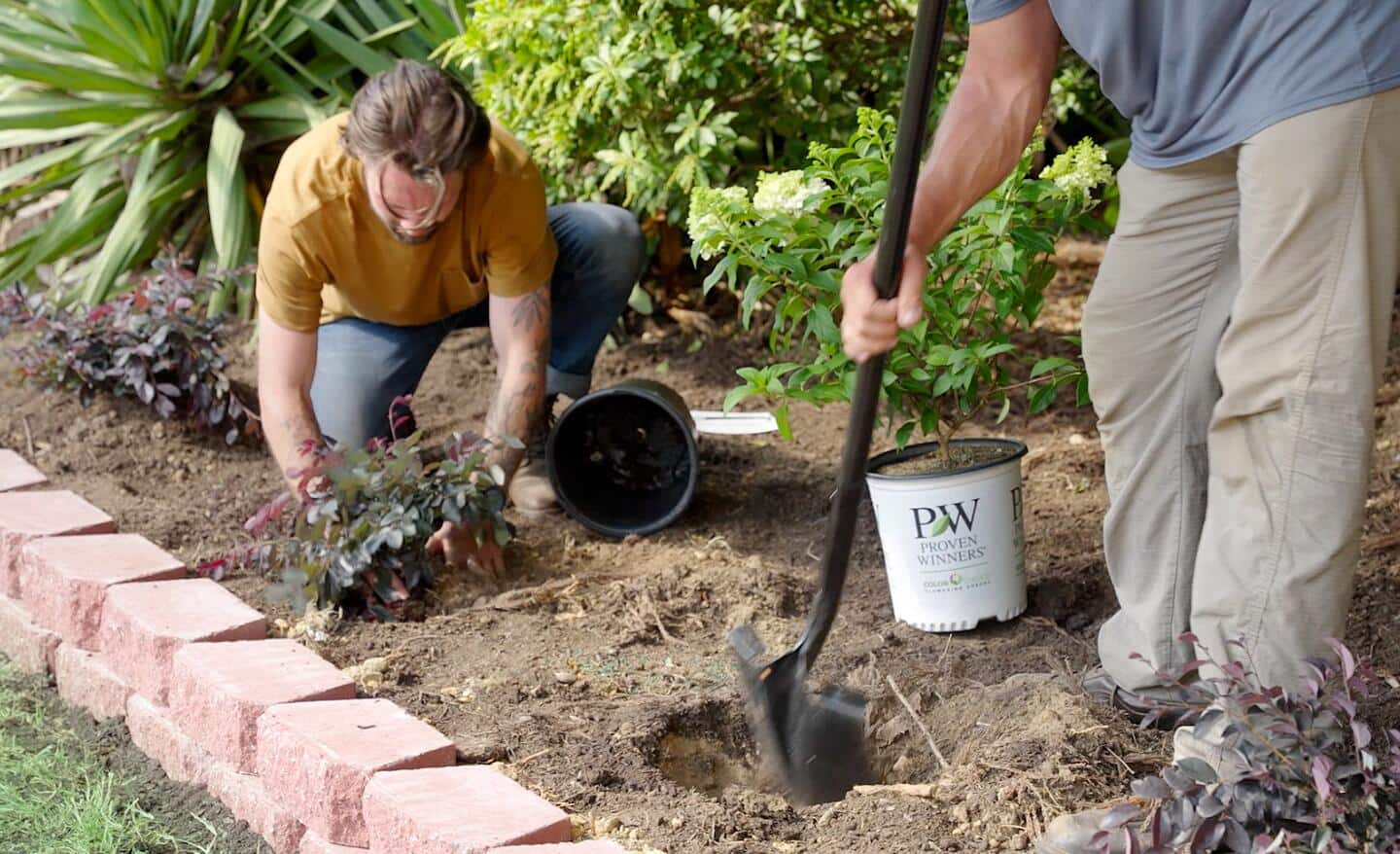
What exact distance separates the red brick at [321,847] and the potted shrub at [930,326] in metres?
1.04

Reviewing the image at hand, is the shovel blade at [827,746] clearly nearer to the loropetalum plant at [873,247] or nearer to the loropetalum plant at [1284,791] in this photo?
the loropetalum plant at [873,247]

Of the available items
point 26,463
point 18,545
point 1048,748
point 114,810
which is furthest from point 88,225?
point 1048,748

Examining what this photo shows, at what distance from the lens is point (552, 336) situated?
409cm

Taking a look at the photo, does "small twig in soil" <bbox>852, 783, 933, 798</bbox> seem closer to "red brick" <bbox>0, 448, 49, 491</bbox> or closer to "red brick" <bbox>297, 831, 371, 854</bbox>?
"red brick" <bbox>297, 831, 371, 854</bbox>

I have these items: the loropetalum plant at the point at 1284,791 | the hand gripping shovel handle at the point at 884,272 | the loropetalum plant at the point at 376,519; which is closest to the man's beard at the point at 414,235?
the loropetalum plant at the point at 376,519

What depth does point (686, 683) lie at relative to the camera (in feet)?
9.32

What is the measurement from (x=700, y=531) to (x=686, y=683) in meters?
0.86

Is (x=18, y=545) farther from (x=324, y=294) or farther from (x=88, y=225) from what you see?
(x=88, y=225)

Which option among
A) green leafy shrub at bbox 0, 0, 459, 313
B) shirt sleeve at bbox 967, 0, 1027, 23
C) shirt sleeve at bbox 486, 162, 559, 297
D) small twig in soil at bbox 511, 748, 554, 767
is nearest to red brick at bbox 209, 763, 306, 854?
small twig in soil at bbox 511, 748, 554, 767

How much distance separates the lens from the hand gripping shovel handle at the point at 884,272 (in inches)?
78.7

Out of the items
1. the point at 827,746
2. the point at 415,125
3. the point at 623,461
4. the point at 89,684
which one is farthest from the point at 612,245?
the point at 827,746

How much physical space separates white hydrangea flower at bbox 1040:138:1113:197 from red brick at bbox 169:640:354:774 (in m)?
1.57

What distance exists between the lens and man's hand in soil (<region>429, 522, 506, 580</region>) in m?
3.30

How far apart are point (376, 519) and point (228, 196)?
2.33 meters
